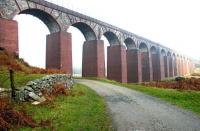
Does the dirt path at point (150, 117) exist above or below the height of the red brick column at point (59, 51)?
below

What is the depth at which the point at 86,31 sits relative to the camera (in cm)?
4512

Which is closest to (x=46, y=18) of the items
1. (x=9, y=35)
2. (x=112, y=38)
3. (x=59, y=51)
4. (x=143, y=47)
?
(x=59, y=51)

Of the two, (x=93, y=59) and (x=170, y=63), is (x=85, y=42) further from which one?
(x=170, y=63)

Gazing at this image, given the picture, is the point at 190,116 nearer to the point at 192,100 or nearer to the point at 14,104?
the point at 192,100

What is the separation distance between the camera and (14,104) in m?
13.4

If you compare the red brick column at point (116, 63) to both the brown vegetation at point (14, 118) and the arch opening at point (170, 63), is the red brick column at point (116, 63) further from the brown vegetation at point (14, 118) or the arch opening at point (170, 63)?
the brown vegetation at point (14, 118)

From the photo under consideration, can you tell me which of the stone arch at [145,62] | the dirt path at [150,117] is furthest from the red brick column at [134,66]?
the dirt path at [150,117]

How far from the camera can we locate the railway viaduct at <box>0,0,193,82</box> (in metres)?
31.0

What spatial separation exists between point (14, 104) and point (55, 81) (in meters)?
5.06

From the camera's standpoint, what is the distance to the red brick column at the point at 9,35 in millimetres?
29797

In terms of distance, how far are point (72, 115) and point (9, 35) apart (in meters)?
20.2

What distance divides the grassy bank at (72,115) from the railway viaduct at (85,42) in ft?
57.1

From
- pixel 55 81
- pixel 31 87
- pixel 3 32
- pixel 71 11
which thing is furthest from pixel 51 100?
pixel 71 11

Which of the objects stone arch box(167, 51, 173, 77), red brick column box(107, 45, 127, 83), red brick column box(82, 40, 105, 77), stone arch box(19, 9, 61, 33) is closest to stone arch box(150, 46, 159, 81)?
stone arch box(167, 51, 173, 77)
